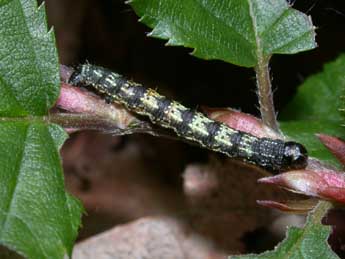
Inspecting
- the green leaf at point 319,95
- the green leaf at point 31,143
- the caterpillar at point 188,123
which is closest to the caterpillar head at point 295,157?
the caterpillar at point 188,123

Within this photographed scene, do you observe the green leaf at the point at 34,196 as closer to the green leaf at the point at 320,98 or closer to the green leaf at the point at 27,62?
the green leaf at the point at 27,62

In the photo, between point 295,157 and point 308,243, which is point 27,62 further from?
point 308,243

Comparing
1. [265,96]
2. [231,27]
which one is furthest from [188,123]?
[231,27]

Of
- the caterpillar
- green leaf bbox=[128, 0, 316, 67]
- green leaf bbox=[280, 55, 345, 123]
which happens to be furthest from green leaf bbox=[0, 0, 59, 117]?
green leaf bbox=[280, 55, 345, 123]

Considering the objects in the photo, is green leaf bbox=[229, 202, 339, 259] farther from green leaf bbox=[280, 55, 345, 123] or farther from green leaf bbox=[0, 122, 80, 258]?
green leaf bbox=[280, 55, 345, 123]

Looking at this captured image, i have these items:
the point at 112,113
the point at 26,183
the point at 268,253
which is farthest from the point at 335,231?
the point at 26,183
